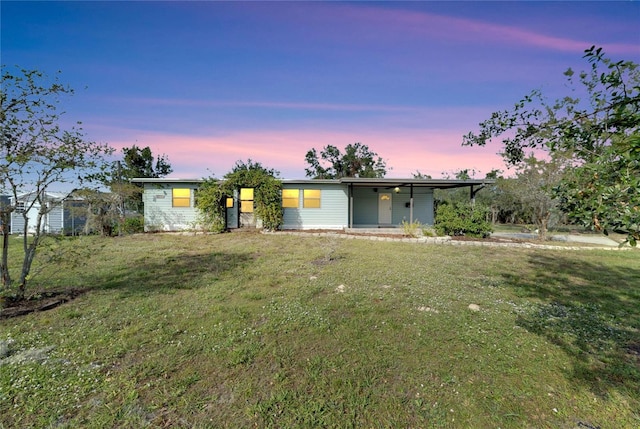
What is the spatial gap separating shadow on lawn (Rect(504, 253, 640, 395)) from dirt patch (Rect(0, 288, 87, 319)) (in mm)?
6329

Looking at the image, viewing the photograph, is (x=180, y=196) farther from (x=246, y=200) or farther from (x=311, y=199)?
(x=311, y=199)

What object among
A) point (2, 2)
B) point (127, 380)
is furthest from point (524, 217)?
point (2, 2)

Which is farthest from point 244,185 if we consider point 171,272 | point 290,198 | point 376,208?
point 171,272

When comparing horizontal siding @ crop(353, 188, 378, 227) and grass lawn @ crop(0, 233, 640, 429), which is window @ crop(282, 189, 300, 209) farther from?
grass lawn @ crop(0, 233, 640, 429)

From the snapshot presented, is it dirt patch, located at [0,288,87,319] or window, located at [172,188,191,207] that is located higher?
window, located at [172,188,191,207]

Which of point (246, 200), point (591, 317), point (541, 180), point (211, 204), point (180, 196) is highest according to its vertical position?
point (541, 180)

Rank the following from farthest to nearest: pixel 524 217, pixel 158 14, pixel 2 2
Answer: pixel 524 217
pixel 158 14
pixel 2 2

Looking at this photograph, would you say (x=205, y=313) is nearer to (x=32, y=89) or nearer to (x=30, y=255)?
(x=30, y=255)

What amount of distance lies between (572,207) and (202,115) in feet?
41.1

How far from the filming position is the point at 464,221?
1187 centimetres

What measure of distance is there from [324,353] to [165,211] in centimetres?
1370

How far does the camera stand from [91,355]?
8.97 feet

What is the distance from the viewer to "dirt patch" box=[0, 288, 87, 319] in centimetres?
379

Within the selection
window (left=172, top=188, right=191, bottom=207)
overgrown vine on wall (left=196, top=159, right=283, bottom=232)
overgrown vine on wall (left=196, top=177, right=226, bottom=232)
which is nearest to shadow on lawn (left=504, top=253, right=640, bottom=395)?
overgrown vine on wall (left=196, top=159, right=283, bottom=232)
